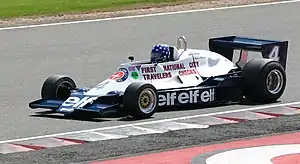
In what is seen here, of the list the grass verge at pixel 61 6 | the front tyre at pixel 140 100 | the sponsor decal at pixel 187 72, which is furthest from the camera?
the grass verge at pixel 61 6

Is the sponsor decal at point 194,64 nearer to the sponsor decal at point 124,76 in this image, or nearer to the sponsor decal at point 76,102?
the sponsor decal at point 124,76

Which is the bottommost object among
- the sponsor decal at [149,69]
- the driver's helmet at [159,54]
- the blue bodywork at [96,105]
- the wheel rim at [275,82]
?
the blue bodywork at [96,105]

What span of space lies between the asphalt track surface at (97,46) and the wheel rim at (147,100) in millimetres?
198

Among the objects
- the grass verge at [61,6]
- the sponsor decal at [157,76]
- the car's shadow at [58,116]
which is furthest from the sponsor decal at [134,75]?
the grass verge at [61,6]

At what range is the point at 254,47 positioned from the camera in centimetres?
1605

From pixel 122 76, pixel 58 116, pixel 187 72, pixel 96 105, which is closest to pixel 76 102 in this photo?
pixel 96 105

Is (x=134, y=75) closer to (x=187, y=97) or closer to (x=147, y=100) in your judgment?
(x=147, y=100)

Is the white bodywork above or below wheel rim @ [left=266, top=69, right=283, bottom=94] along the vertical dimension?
above

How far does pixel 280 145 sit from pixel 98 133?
93.3 inches

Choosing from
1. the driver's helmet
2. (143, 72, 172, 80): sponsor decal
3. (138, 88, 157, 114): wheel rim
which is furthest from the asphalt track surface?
the driver's helmet

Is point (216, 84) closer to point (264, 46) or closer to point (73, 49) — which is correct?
point (264, 46)

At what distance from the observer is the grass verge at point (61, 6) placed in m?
25.3

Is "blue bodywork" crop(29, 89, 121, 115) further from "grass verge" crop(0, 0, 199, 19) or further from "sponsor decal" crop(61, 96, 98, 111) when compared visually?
"grass verge" crop(0, 0, 199, 19)

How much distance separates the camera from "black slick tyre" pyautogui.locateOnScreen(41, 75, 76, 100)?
1516 cm
